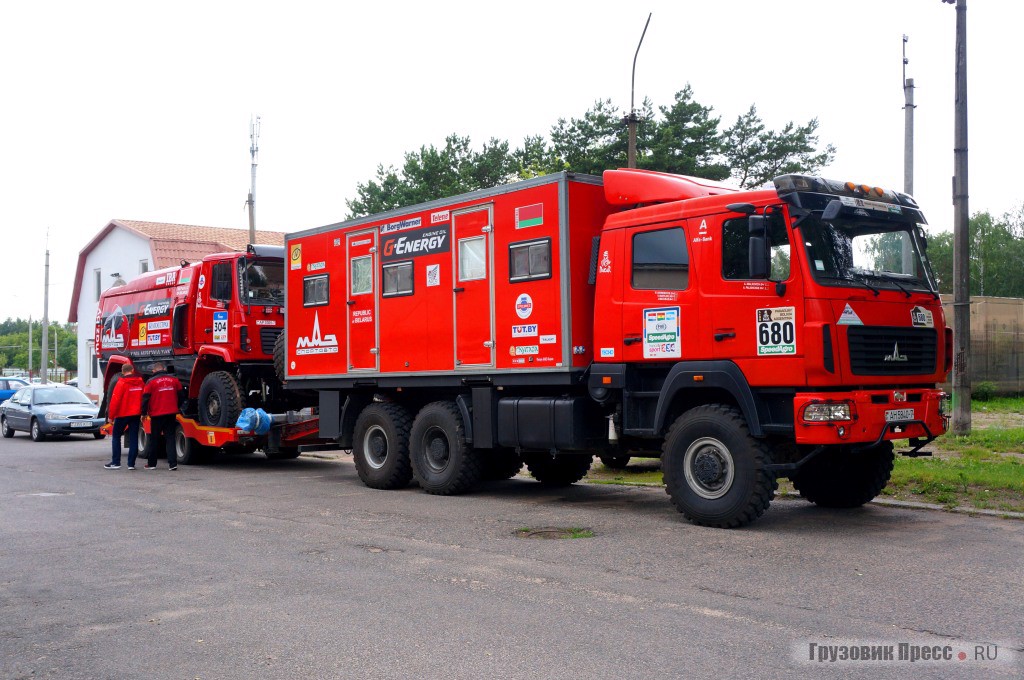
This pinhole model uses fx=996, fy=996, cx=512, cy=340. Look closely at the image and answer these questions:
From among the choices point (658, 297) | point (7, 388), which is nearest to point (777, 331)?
point (658, 297)

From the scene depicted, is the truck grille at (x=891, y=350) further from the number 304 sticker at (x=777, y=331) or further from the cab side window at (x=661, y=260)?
the cab side window at (x=661, y=260)

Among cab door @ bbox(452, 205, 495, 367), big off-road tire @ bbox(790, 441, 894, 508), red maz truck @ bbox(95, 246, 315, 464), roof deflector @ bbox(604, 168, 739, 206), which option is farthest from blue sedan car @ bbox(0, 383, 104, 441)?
big off-road tire @ bbox(790, 441, 894, 508)

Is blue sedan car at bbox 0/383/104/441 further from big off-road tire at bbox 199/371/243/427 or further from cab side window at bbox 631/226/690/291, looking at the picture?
cab side window at bbox 631/226/690/291

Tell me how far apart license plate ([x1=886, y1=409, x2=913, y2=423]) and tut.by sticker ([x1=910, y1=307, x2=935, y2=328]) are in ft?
2.96

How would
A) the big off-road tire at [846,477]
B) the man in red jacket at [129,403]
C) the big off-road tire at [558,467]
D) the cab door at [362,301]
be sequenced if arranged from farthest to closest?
1. the man in red jacket at [129,403]
2. the cab door at [362,301]
3. the big off-road tire at [558,467]
4. the big off-road tire at [846,477]

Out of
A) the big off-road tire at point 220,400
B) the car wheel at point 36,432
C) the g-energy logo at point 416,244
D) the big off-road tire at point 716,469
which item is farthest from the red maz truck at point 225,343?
the car wheel at point 36,432

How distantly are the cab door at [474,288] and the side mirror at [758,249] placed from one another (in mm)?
3513

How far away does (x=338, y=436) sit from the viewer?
46.9 ft

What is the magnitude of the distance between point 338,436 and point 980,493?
27.4 feet

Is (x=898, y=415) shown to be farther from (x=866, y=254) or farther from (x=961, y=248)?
(x=961, y=248)

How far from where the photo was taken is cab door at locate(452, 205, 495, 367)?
11.6 m

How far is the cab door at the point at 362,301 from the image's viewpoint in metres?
13.5

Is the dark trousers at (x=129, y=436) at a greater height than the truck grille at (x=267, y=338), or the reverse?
the truck grille at (x=267, y=338)

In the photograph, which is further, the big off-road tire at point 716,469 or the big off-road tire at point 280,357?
the big off-road tire at point 280,357
